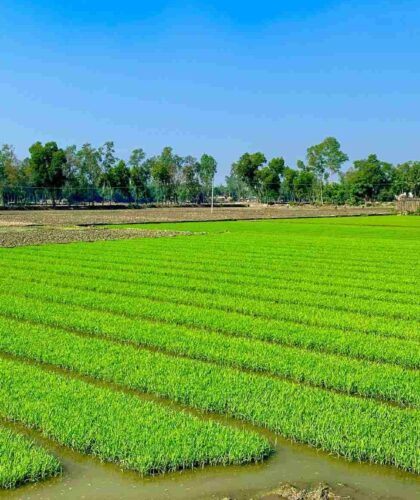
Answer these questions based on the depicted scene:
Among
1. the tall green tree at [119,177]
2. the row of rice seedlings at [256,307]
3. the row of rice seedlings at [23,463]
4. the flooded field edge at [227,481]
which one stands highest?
the tall green tree at [119,177]

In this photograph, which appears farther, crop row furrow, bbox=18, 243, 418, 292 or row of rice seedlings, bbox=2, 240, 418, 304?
crop row furrow, bbox=18, 243, 418, 292

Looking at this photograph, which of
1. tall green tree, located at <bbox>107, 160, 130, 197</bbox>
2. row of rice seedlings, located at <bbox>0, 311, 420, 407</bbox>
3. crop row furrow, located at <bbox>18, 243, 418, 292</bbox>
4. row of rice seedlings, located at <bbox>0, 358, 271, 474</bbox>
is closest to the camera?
row of rice seedlings, located at <bbox>0, 358, 271, 474</bbox>

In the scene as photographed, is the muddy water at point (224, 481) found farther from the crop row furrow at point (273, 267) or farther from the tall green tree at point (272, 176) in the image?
the tall green tree at point (272, 176)

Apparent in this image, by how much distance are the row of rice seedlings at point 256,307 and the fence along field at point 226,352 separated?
1.4 inches

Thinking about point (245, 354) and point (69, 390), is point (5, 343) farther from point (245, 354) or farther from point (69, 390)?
point (245, 354)

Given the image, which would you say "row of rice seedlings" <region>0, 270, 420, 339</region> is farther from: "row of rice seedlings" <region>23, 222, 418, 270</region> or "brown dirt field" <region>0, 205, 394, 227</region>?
"brown dirt field" <region>0, 205, 394, 227</region>

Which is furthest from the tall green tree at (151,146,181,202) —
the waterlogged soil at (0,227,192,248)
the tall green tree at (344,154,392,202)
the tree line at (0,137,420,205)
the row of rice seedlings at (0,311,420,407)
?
the row of rice seedlings at (0,311,420,407)

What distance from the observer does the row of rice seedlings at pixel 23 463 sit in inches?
195

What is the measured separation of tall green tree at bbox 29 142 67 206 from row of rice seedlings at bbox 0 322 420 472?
8769 centimetres

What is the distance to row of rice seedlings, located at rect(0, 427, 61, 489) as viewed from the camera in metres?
4.96

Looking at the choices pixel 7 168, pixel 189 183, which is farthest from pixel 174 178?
pixel 7 168

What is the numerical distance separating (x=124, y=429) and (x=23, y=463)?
1.02 metres

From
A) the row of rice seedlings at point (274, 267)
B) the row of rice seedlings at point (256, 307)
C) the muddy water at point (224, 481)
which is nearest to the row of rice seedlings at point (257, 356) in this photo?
the muddy water at point (224, 481)

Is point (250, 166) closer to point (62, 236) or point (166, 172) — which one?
point (166, 172)
